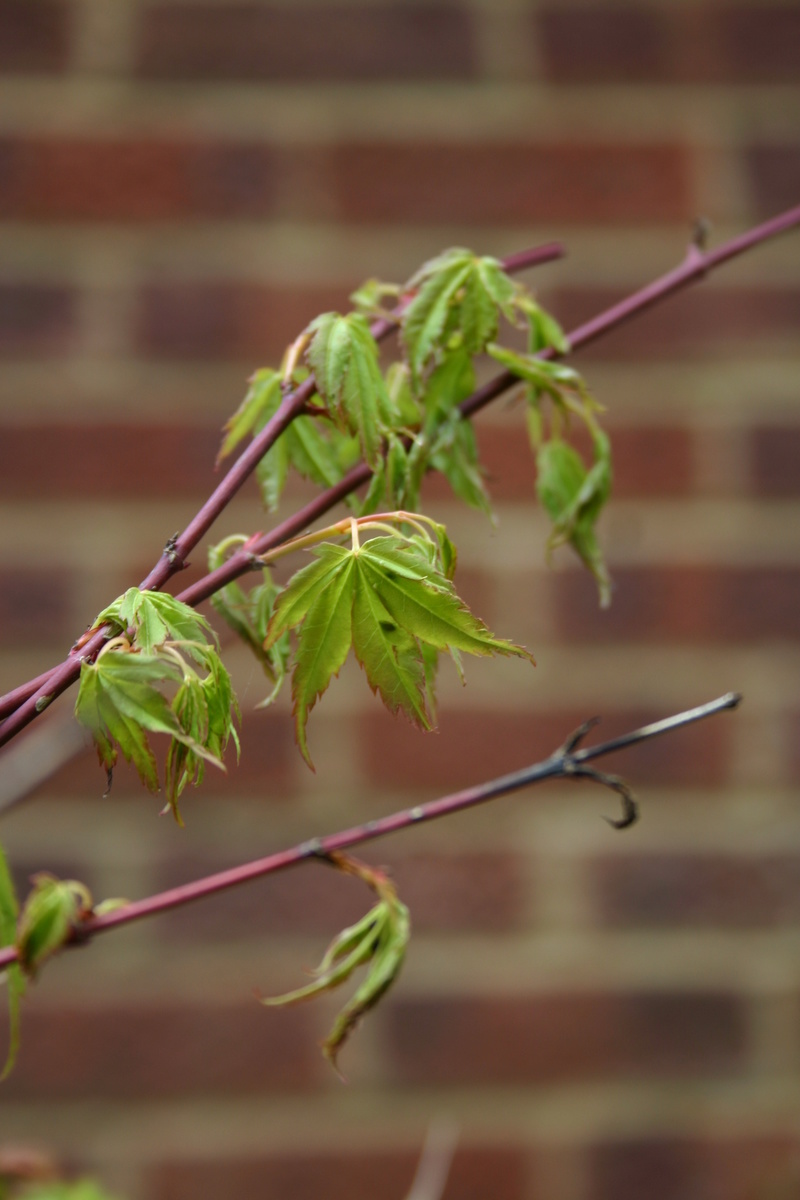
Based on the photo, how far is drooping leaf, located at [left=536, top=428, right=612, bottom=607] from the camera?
296 mm

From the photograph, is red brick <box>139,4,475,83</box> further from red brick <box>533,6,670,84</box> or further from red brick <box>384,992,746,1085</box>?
red brick <box>384,992,746,1085</box>

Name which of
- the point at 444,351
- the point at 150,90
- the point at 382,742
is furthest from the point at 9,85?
the point at 444,351

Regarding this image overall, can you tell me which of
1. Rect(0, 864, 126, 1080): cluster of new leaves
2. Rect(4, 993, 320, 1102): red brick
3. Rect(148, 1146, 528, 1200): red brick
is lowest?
Rect(148, 1146, 528, 1200): red brick

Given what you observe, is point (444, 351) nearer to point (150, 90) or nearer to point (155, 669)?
point (155, 669)

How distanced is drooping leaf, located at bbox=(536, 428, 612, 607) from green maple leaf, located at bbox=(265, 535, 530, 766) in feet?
0.21

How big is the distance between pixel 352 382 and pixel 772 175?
2.20 ft

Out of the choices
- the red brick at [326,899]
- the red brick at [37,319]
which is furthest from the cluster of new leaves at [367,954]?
the red brick at [37,319]

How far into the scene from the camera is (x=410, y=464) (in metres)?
0.25

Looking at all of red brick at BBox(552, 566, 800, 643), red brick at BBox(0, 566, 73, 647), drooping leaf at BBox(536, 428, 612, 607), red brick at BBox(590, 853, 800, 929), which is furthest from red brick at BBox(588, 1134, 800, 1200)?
drooping leaf at BBox(536, 428, 612, 607)

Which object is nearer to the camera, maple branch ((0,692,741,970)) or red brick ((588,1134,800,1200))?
maple branch ((0,692,741,970))

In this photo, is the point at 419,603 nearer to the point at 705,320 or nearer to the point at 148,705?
the point at 148,705

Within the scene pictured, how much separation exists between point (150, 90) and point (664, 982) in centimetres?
64

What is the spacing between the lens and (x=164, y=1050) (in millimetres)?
730

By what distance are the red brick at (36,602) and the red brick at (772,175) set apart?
0.50 metres
